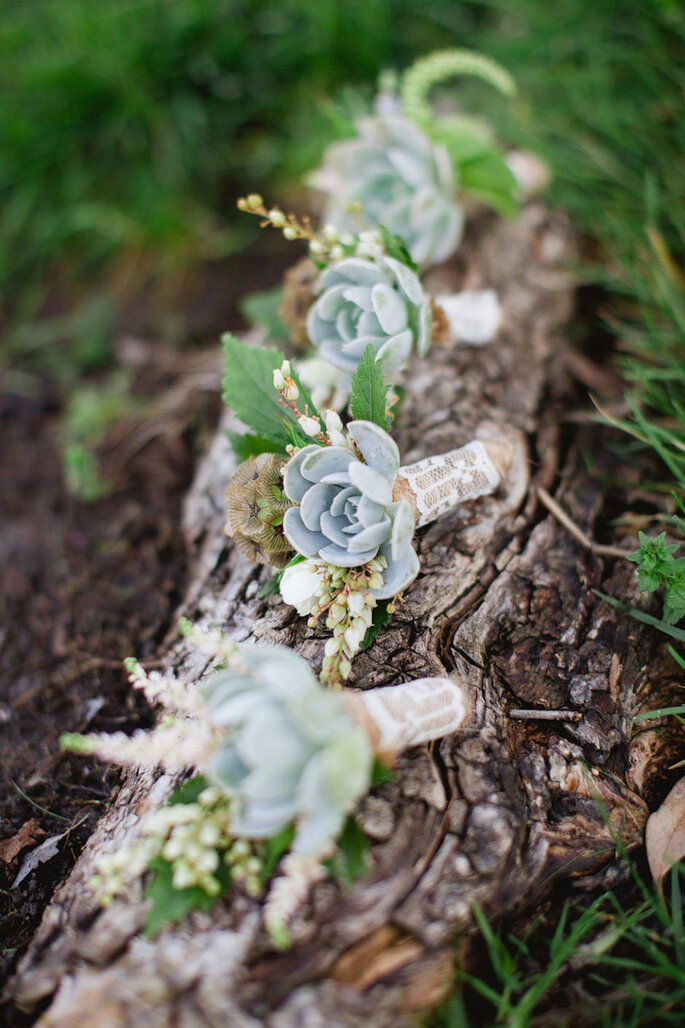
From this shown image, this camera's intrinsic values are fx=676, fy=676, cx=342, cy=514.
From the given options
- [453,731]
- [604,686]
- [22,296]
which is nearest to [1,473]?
[22,296]

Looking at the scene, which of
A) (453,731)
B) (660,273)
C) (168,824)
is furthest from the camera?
(660,273)

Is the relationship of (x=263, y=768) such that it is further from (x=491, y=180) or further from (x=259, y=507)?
(x=491, y=180)

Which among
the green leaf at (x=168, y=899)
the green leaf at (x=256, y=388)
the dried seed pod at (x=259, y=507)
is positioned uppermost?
the green leaf at (x=256, y=388)

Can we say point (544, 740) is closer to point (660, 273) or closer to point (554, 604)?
point (554, 604)

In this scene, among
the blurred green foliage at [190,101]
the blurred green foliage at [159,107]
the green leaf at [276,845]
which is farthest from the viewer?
the blurred green foliage at [159,107]

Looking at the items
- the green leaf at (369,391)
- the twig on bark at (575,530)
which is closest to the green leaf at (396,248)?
the green leaf at (369,391)

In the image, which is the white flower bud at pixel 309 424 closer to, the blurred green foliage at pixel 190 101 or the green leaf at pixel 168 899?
the green leaf at pixel 168 899
